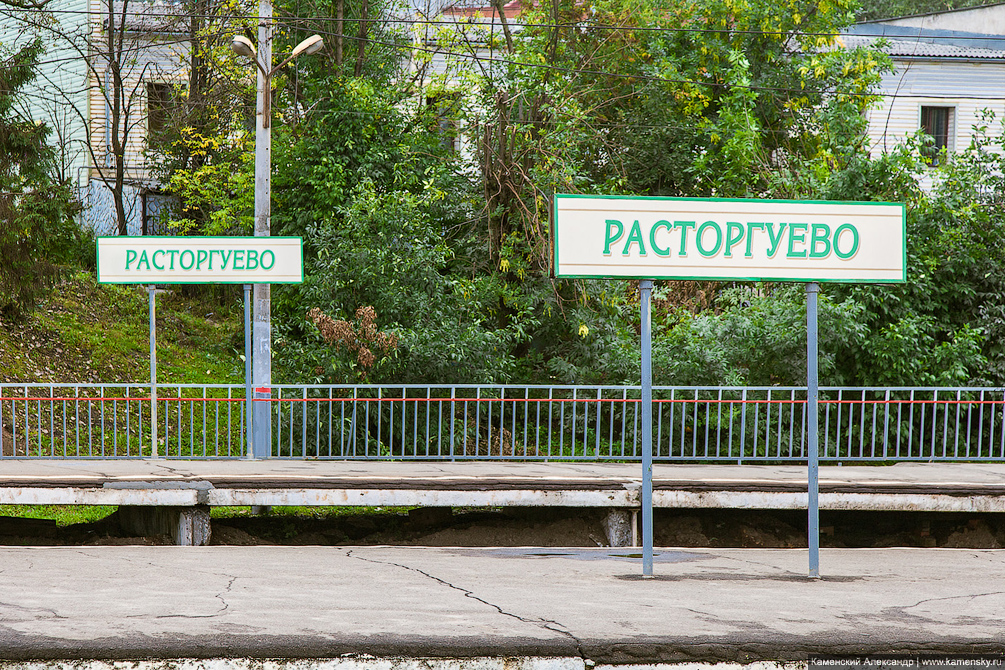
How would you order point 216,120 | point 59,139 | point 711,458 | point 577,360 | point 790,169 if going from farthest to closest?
1. point 59,139
2. point 216,120
3. point 790,169
4. point 577,360
5. point 711,458

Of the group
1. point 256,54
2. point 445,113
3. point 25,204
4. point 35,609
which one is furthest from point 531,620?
point 25,204

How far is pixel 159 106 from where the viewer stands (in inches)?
992

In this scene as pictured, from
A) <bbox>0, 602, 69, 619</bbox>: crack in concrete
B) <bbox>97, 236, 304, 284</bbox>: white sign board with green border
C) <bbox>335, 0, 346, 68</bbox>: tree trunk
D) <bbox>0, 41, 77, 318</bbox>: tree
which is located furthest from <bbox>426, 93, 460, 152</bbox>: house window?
<bbox>0, 602, 69, 619</bbox>: crack in concrete

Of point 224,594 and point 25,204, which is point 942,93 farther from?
point 224,594

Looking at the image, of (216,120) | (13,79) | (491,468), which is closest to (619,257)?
(491,468)

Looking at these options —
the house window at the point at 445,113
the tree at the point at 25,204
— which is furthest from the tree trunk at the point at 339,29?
the tree at the point at 25,204

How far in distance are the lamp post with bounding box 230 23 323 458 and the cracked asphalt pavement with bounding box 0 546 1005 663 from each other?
3579 millimetres

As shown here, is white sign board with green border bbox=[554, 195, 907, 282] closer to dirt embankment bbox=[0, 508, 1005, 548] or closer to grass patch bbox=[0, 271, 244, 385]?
dirt embankment bbox=[0, 508, 1005, 548]

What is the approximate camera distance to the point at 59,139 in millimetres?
24312

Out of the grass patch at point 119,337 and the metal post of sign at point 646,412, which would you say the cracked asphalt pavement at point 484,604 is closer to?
the metal post of sign at point 646,412

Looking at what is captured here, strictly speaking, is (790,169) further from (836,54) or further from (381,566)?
(381,566)

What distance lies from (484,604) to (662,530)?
4.20 meters

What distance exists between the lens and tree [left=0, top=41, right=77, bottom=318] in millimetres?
17016

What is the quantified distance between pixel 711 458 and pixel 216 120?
49.3ft
